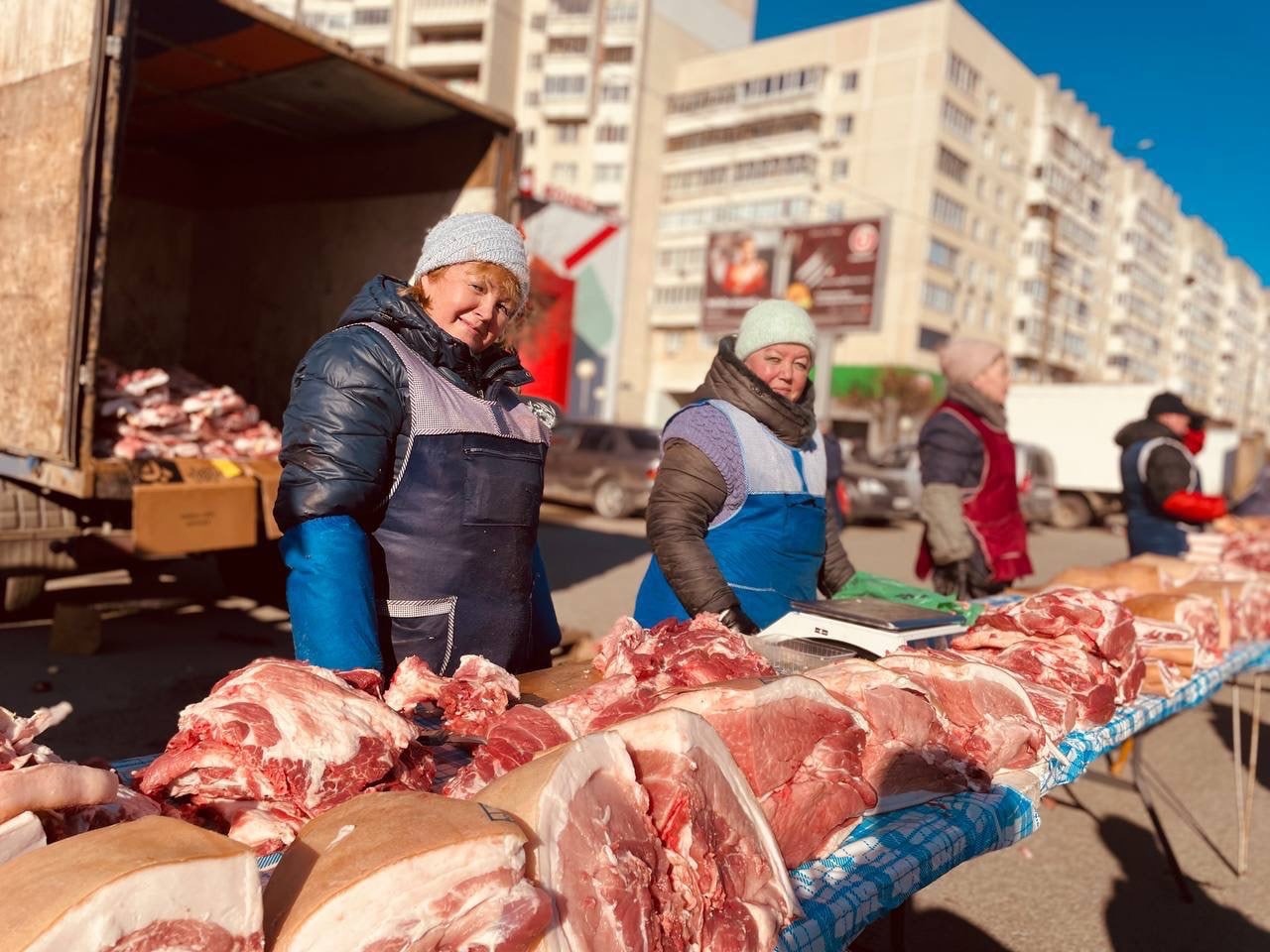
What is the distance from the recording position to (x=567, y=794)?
4.43 ft

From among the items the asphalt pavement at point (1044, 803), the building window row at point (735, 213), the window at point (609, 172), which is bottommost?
the asphalt pavement at point (1044, 803)

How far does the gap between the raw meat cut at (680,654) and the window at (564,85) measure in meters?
57.9

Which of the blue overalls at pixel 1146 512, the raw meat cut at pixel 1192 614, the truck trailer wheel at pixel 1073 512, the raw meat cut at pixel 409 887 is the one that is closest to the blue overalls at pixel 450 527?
the raw meat cut at pixel 409 887

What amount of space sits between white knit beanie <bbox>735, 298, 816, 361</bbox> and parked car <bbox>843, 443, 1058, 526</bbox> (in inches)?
553

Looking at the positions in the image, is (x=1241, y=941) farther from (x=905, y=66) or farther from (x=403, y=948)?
(x=905, y=66)

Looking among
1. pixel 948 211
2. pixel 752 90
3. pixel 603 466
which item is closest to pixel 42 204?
pixel 603 466

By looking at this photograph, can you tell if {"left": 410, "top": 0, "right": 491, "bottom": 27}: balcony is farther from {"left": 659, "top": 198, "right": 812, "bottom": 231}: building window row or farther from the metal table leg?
the metal table leg

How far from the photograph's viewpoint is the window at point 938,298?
49.1 metres

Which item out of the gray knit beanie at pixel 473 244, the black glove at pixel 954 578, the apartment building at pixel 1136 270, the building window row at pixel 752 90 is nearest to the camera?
the gray knit beanie at pixel 473 244

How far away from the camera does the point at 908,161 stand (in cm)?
4881

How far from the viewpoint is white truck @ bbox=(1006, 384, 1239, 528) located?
2142 centimetres

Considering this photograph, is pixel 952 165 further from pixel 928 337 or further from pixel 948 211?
pixel 928 337

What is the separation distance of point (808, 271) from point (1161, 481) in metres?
19.4

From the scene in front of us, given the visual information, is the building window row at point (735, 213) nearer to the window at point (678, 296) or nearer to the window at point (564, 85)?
the window at point (678, 296)
